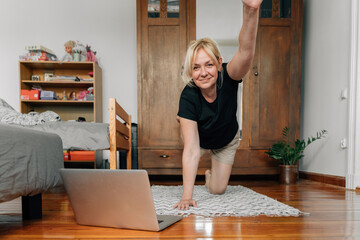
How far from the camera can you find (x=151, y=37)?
106 inches

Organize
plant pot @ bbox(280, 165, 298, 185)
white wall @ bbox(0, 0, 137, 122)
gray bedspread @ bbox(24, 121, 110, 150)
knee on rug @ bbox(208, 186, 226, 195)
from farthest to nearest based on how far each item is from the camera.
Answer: white wall @ bbox(0, 0, 137, 122) → plant pot @ bbox(280, 165, 298, 185) → gray bedspread @ bbox(24, 121, 110, 150) → knee on rug @ bbox(208, 186, 226, 195)

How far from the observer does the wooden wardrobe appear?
2678mm

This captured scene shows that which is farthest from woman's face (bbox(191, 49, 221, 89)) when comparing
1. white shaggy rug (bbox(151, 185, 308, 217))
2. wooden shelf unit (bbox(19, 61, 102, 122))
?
wooden shelf unit (bbox(19, 61, 102, 122))

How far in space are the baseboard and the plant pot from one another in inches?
8.7

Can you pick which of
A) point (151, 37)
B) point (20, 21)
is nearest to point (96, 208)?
point (151, 37)

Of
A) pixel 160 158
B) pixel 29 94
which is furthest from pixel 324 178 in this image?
pixel 29 94

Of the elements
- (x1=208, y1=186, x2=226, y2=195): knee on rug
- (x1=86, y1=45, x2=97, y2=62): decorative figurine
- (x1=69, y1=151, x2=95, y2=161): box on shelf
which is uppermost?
(x1=86, y1=45, x2=97, y2=62): decorative figurine

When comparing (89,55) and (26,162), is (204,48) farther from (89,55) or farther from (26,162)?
(89,55)

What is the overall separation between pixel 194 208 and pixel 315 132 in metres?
1.90

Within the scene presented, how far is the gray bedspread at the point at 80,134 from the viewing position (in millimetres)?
1848

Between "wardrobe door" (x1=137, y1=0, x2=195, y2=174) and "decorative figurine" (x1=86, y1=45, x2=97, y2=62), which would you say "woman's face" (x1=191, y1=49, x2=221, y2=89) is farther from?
"decorative figurine" (x1=86, y1=45, x2=97, y2=62)

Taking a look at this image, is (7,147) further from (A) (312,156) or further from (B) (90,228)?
(A) (312,156)

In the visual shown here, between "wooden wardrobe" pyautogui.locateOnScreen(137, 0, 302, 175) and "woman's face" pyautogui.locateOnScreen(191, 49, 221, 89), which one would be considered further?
"wooden wardrobe" pyautogui.locateOnScreen(137, 0, 302, 175)

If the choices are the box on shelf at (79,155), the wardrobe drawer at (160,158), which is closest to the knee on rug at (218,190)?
the wardrobe drawer at (160,158)
